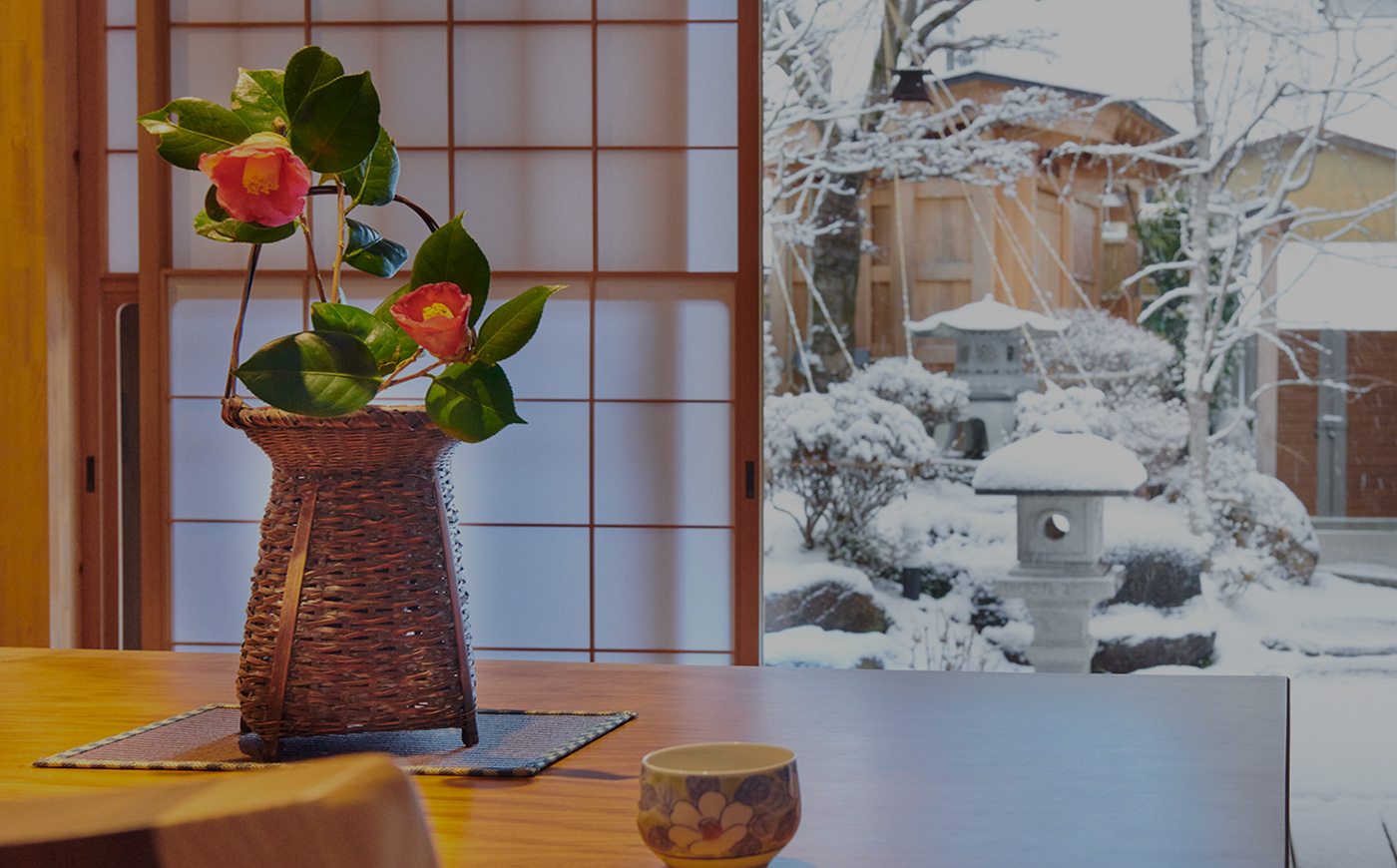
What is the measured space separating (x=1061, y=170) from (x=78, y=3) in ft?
14.3

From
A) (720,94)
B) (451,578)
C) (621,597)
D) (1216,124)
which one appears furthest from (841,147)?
(451,578)

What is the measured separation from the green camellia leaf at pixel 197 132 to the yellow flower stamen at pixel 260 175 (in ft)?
0.22

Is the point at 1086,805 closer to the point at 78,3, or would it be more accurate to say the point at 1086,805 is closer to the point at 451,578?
the point at 451,578

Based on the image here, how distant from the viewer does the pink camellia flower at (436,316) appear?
2.52ft

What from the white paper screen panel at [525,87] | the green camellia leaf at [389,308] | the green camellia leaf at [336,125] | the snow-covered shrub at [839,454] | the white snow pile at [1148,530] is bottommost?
the white snow pile at [1148,530]

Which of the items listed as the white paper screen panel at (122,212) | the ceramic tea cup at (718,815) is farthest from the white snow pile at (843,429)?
the ceramic tea cup at (718,815)

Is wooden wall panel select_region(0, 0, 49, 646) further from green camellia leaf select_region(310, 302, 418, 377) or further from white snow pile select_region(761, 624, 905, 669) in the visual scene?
white snow pile select_region(761, 624, 905, 669)

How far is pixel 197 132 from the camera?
824 mm

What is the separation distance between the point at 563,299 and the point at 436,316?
2.13 meters

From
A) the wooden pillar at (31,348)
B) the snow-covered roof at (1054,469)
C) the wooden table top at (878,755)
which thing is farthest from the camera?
the snow-covered roof at (1054,469)

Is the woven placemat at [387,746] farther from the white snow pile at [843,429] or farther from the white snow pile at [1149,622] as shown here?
the white snow pile at [1149,622]

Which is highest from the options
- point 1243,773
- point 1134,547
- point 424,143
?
point 424,143

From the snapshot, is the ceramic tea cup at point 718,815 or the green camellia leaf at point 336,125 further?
the green camellia leaf at point 336,125

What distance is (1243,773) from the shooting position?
0.79m
